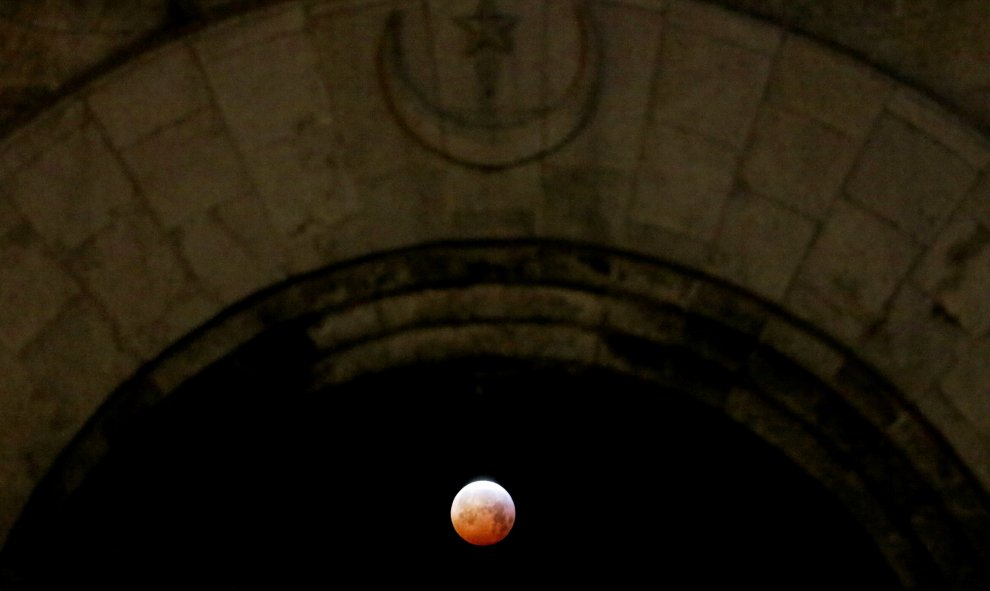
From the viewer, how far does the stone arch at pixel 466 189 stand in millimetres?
2650

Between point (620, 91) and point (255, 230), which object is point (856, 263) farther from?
point (255, 230)

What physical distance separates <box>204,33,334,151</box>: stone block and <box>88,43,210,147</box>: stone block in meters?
0.06

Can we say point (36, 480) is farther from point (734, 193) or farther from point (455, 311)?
point (734, 193)

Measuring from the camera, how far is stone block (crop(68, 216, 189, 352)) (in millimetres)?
2779

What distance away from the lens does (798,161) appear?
2709mm

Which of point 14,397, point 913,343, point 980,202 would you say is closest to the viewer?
point 980,202

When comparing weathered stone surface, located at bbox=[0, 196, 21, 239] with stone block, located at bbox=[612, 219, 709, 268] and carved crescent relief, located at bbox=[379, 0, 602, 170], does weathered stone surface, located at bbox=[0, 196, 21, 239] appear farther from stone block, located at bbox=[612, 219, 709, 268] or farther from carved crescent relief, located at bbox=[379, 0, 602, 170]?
stone block, located at bbox=[612, 219, 709, 268]

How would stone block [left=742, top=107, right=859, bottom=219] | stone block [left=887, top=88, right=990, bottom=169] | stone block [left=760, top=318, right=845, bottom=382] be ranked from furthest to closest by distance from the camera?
stone block [left=760, top=318, right=845, bottom=382] < stone block [left=742, top=107, right=859, bottom=219] < stone block [left=887, top=88, right=990, bottom=169]

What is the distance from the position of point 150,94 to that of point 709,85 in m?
1.46

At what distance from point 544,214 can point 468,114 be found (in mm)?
340

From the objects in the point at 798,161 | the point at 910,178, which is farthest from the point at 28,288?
the point at 910,178

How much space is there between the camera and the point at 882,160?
2.65 metres

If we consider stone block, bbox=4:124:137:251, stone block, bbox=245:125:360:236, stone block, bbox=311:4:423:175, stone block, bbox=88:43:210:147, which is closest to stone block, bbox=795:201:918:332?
stone block, bbox=311:4:423:175

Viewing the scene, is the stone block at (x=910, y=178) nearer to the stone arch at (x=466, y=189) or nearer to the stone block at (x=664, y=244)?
the stone arch at (x=466, y=189)
